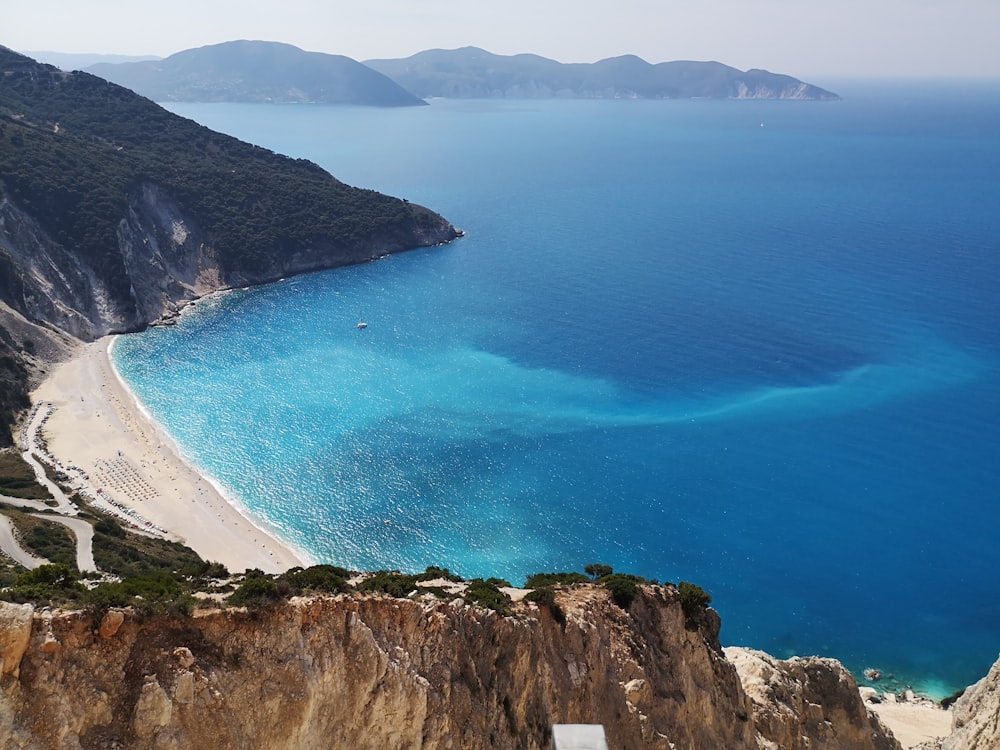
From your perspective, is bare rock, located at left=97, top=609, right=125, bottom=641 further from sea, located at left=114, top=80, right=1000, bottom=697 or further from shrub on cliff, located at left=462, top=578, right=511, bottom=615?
sea, located at left=114, top=80, right=1000, bottom=697

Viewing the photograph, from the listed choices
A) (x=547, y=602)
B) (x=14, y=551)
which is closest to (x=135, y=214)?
(x=14, y=551)

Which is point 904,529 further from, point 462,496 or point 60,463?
point 60,463

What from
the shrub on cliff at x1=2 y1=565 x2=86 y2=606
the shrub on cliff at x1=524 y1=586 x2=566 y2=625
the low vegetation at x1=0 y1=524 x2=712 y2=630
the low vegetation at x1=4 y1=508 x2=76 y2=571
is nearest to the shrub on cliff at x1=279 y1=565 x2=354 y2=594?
the low vegetation at x1=0 y1=524 x2=712 y2=630

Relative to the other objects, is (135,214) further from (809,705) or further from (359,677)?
(809,705)

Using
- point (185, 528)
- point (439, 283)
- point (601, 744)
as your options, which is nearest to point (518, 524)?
point (185, 528)

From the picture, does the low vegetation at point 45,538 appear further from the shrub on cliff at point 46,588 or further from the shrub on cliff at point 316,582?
the shrub on cliff at point 316,582

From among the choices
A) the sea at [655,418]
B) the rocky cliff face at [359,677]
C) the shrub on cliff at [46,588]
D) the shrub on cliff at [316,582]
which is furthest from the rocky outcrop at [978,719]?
the shrub on cliff at [46,588]
